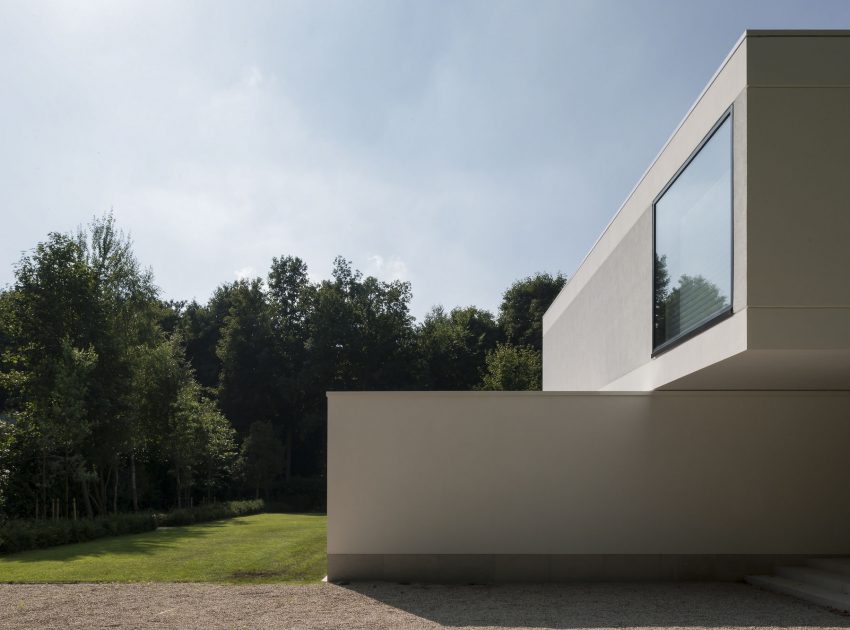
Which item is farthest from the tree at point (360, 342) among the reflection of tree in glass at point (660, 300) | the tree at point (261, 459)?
the reflection of tree in glass at point (660, 300)

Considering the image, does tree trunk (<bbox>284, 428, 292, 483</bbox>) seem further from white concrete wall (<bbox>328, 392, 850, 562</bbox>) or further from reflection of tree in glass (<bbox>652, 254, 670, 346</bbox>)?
reflection of tree in glass (<bbox>652, 254, 670, 346</bbox>)

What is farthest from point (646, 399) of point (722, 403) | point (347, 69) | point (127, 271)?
point (127, 271)

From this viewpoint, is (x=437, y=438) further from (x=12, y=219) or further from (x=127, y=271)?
(x=127, y=271)

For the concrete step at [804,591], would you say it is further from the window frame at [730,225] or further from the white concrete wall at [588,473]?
the window frame at [730,225]

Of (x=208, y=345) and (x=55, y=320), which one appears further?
(x=208, y=345)

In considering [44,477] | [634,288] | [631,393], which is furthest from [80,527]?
[634,288]

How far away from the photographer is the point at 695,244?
8156 millimetres

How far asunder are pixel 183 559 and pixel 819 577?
883 cm

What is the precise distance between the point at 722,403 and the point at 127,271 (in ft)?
61.1

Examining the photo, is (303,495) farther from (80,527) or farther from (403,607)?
(403,607)

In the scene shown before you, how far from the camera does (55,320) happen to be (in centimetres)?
1830

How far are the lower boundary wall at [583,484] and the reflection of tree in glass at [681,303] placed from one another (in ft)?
3.53

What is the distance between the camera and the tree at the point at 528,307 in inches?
1563

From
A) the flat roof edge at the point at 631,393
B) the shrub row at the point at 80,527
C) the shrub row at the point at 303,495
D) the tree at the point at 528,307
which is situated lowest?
the shrub row at the point at 303,495
